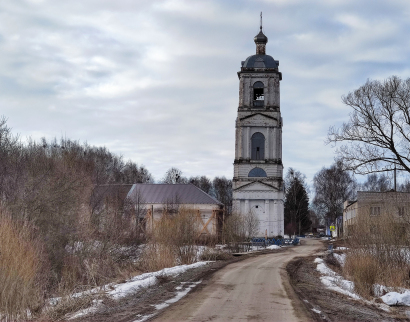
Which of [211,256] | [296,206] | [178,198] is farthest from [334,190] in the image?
[211,256]

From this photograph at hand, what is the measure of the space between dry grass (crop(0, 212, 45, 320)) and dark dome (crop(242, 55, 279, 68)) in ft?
160

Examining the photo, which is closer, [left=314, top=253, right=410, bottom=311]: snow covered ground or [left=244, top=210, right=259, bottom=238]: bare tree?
[left=314, top=253, right=410, bottom=311]: snow covered ground

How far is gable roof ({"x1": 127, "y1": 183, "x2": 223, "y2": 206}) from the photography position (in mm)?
56953

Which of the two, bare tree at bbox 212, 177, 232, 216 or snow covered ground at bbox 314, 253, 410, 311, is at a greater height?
bare tree at bbox 212, 177, 232, 216

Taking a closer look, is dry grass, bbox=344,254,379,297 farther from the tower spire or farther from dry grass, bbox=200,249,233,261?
the tower spire

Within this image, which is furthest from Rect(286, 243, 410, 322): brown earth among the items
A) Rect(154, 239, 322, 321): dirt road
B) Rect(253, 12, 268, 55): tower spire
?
Rect(253, 12, 268, 55): tower spire

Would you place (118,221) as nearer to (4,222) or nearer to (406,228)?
(4,222)

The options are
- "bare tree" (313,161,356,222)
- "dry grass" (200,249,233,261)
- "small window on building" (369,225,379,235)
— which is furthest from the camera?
"bare tree" (313,161,356,222)

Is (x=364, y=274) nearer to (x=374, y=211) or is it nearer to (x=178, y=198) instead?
(x=374, y=211)

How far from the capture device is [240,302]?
13102mm

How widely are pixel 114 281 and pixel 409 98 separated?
739 inches

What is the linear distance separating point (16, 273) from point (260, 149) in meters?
48.3

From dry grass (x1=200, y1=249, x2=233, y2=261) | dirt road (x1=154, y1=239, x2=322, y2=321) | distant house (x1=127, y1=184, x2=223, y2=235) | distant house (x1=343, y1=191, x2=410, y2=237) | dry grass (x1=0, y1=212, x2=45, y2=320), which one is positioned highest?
distant house (x1=127, y1=184, x2=223, y2=235)

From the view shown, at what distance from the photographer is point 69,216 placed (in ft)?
62.7
